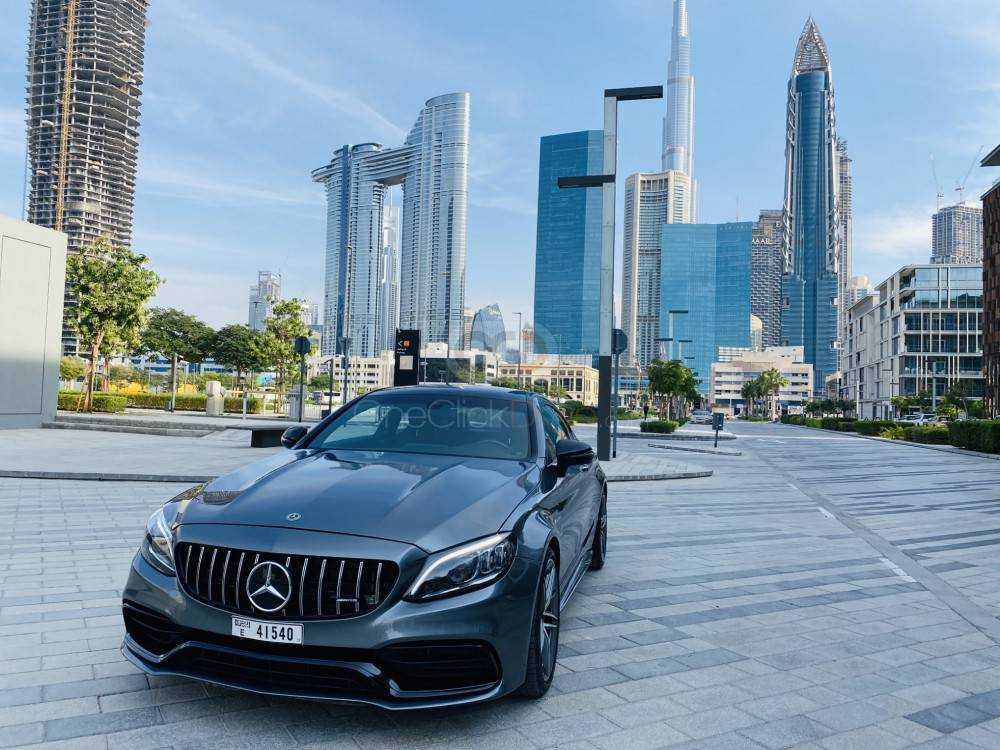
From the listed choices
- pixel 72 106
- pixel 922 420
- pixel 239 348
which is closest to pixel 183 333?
pixel 239 348

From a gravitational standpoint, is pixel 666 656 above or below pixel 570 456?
below

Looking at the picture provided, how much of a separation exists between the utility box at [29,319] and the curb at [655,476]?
56.4ft

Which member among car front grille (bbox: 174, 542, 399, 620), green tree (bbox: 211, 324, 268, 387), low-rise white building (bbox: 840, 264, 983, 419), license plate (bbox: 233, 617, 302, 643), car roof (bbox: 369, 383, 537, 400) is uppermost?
low-rise white building (bbox: 840, 264, 983, 419)

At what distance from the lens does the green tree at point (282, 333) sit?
4934cm

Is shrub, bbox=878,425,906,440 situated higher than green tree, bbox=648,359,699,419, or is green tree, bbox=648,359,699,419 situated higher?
green tree, bbox=648,359,699,419

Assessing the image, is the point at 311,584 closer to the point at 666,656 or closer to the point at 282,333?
the point at 666,656

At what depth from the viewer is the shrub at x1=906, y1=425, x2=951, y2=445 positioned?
118 ft

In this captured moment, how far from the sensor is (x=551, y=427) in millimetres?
5125

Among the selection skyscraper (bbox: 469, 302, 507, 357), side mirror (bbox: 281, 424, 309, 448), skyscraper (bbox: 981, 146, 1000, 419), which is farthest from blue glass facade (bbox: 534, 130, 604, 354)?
side mirror (bbox: 281, 424, 309, 448)

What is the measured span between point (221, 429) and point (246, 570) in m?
20.9

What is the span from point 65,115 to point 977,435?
188 m

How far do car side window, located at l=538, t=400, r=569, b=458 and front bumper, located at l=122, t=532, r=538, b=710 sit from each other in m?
1.57

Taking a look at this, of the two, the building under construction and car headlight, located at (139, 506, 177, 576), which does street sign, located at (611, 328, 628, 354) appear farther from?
the building under construction

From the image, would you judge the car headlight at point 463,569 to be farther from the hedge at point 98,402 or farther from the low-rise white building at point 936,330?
the low-rise white building at point 936,330
